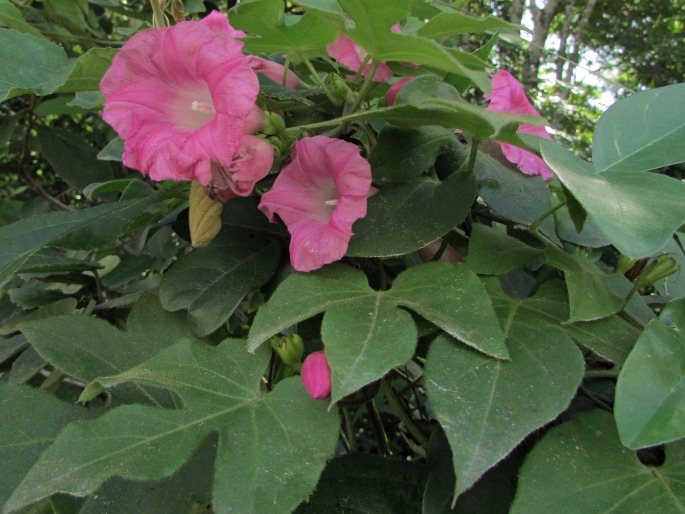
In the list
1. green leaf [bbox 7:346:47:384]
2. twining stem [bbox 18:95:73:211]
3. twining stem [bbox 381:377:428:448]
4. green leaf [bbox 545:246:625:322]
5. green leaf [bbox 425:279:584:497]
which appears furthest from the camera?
twining stem [bbox 18:95:73:211]

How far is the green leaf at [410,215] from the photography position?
0.51 meters

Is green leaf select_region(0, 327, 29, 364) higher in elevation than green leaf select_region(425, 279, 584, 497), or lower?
lower

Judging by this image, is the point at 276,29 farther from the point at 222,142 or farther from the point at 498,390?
the point at 498,390

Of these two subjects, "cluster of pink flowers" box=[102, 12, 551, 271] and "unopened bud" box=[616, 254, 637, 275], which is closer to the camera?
"cluster of pink flowers" box=[102, 12, 551, 271]

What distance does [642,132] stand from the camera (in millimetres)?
523

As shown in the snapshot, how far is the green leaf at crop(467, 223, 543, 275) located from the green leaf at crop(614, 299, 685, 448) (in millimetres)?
127

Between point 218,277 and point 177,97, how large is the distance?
7.0 inches

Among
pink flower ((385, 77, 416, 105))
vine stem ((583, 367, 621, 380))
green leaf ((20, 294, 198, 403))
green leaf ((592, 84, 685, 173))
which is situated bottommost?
green leaf ((20, 294, 198, 403))

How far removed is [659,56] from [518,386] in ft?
23.7

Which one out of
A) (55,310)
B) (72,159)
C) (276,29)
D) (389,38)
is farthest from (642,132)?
(72,159)

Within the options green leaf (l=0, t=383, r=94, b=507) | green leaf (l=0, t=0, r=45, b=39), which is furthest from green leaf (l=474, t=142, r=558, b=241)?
green leaf (l=0, t=0, r=45, b=39)

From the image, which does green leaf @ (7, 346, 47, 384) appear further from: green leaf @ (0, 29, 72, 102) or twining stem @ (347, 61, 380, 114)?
twining stem @ (347, 61, 380, 114)

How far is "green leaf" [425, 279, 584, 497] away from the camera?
350mm

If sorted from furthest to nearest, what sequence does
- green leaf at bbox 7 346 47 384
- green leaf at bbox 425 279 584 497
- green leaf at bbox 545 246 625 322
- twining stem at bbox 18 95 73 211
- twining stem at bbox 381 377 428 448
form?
1. twining stem at bbox 18 95 73 211
2. green leaf at bbox 7 346 47 384
3. twining stem at bbox 381 377 428 448
4. green leaf at bbox 545 246 625 322
5. green leaf at bbox 425 279 584 497
